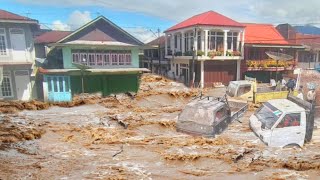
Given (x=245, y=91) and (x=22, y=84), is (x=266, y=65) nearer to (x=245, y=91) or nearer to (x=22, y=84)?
(x=245, y=91)

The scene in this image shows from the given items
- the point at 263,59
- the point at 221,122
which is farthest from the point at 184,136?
the point at 263,59

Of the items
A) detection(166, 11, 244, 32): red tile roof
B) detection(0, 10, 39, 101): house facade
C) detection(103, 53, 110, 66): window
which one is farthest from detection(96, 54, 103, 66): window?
detection(166, 11, 244, 32): red tile roof

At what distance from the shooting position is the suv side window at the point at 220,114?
39.4 ft

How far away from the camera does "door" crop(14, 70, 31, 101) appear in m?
22.5

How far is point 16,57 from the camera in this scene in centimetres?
2202

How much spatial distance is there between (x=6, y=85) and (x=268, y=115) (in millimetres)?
20479

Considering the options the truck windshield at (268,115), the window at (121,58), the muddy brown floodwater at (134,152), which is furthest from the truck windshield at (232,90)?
the window at (121,58)

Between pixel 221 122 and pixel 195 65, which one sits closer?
pixel 221 122

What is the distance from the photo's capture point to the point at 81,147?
10680 millimetres

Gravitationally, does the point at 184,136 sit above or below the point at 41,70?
below

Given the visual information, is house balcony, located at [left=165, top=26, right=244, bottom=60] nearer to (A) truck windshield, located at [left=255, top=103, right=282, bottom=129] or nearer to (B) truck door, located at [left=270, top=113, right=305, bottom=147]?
(A) truck windshield, located at [left=255, top=103, right=282, bottom=129]

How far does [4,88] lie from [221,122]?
1867 cm

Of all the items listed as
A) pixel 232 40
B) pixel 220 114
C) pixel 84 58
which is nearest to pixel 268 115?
pixel 220 114

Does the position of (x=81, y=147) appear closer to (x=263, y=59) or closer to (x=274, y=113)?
(x=274, y=113)
